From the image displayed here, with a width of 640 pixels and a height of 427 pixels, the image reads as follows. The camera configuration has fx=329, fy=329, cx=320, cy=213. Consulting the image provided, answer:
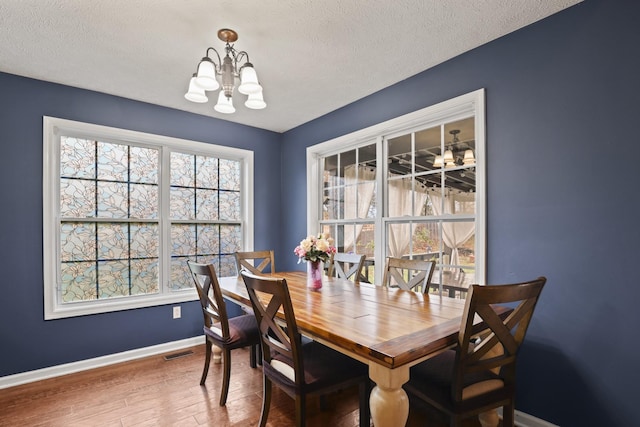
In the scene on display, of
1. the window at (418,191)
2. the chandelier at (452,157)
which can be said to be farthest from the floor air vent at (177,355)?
the chandelier at (452,157)

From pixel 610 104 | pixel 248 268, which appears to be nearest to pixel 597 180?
pixel 610 104

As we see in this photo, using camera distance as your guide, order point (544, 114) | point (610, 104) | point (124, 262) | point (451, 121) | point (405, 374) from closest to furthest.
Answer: point (405, 374)
point (610, 104)
point (544, 114)
point (451, 121)
point (124, 262)

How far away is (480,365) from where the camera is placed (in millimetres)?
1479

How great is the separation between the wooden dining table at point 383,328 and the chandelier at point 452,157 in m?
1.11

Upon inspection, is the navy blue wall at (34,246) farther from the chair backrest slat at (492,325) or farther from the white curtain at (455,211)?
the chair backrest slat at (492,325)

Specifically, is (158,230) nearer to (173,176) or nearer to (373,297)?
(173,176)

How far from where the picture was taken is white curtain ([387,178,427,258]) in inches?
116

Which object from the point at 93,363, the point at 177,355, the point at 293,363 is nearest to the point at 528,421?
the point at 293,363

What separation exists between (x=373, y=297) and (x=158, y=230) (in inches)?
98.0

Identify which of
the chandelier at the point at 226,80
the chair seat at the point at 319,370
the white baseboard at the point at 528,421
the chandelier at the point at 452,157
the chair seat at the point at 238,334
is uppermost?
the chandelier at the point at 226,80

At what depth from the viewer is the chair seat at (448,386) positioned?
1472 mm

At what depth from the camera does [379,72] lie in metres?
2.78

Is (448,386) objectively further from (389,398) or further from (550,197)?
(550,197)

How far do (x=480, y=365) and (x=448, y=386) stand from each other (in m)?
0.18
